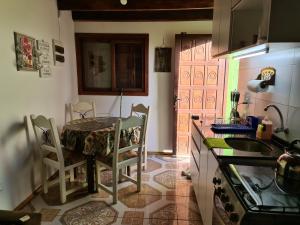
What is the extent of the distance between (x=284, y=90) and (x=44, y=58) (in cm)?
265

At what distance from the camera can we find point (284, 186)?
3.44ft

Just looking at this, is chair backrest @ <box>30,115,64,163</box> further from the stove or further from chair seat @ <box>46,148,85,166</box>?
the stove

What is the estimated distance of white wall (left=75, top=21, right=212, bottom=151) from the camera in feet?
12.3

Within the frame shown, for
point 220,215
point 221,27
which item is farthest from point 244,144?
point 221,27

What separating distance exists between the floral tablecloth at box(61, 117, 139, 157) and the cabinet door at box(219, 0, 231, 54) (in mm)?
1350

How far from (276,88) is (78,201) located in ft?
7.53

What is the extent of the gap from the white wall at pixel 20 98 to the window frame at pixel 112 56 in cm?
73

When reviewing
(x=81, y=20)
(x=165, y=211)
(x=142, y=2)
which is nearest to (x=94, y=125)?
(x=165, y=211)

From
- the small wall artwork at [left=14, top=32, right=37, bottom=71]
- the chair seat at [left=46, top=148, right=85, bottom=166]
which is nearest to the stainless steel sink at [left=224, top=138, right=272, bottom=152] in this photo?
the chair seat at [left=46, top=148, right=85, bottom=166]

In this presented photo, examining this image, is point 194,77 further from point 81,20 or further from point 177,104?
point 81,20

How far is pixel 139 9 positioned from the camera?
3.16 meters

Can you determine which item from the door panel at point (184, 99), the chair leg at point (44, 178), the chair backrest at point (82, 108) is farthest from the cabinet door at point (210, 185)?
the chair backrest at point (82, 108)

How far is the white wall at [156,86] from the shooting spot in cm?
374

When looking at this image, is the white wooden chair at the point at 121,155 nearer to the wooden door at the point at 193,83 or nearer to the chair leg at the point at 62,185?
the chair leg at the point at 62,185
